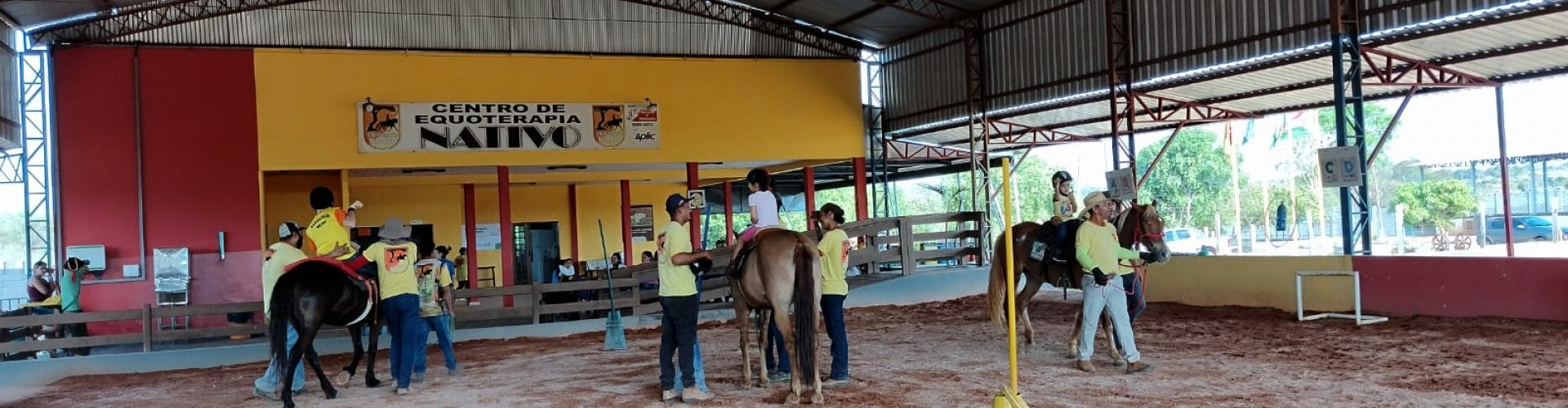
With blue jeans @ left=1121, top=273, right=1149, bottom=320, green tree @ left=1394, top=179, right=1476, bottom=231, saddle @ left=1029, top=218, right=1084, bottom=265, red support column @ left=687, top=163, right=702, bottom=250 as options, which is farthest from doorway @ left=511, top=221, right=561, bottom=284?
green tree @ left=1394, top=179, right=1476, bottom=231

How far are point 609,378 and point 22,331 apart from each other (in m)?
8.28

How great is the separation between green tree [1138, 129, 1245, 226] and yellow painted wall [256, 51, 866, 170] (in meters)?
22.9

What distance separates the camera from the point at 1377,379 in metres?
6.75

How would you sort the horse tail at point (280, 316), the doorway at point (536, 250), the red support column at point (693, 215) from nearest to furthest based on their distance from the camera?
the horse tail at point (280, 316) → the red support column at point (693, 215) → the doorway at point (536, 250)

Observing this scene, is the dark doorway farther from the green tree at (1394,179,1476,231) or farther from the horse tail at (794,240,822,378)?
the green tree at (1394,179,1476,231)

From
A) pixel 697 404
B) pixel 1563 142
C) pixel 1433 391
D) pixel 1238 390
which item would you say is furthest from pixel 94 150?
pixel 1563 142

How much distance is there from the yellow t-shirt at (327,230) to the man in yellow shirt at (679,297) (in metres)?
2.39

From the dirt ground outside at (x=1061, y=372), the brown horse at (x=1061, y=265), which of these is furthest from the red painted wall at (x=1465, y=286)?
the brown horse at (x=1061, y=265)

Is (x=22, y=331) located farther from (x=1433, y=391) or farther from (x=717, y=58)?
(x=1433, y=391)

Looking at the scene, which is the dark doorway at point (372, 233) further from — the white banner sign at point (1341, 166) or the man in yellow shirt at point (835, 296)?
the white banner sign at point (1341, 166)

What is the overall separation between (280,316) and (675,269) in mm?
2793

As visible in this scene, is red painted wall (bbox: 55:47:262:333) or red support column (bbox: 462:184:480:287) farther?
red support column (bbox: 462:184:480:287)

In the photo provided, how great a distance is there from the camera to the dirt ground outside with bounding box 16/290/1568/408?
6398mm

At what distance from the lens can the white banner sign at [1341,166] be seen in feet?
34.8
